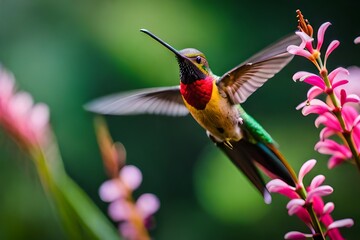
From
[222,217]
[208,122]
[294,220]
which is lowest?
[294,220]

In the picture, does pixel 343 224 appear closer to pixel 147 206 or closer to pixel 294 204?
pixel 294 204

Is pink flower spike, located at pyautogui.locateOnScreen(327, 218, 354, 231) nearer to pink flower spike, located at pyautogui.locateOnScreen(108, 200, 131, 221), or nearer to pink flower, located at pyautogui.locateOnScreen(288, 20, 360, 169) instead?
pink flower, located at pyautogui.locateOnScreen(288, 20, 360, 169)

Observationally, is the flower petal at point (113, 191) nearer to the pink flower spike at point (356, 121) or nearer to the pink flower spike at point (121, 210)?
the pink flower spike at point (121, 210)

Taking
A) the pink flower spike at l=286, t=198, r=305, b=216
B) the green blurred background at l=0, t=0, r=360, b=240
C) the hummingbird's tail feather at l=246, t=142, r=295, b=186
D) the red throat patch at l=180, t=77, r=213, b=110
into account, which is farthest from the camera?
the green blurred background at l=0, t=0, r=360, b=240

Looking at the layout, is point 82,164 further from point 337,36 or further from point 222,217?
point 337,36

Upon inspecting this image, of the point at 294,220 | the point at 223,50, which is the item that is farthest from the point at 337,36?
the point at 294,220

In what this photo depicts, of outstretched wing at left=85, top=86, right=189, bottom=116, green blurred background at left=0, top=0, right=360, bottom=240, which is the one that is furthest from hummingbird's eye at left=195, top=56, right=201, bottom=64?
green blurred background at left=0, top=0, right=360, bottom=240
